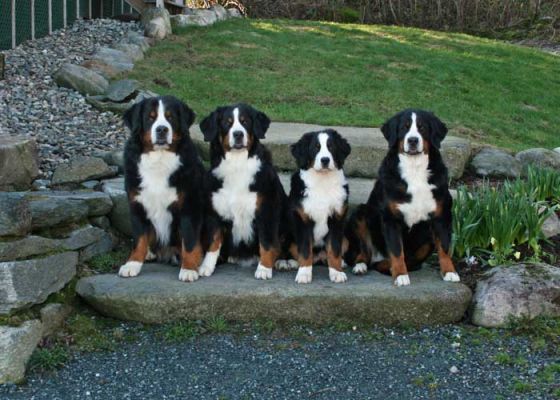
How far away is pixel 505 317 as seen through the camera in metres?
4.96

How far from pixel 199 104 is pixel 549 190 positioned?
5.00 meters

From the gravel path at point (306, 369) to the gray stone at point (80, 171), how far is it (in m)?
2.07

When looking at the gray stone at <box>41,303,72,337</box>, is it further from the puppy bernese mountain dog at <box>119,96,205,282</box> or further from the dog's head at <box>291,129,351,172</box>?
the dog's head at <box>291,129,351,172</box>

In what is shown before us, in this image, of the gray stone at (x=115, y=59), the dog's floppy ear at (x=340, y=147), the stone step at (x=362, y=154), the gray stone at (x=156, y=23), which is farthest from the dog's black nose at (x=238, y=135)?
the gray stone at (x=156, y=23)

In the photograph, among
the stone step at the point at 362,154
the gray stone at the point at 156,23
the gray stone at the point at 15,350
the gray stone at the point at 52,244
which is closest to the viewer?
the gray stone at the point at 15,350

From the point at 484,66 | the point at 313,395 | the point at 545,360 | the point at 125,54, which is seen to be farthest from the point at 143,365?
the point at 484,66

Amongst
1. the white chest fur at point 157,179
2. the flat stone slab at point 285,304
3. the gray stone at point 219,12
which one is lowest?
the flat stone slab at point 285,304

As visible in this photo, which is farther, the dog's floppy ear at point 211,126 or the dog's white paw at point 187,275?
the dog's floppy ear at point 211,126

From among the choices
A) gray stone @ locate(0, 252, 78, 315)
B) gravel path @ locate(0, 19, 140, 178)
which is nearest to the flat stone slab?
gray stone @ locate(0, 252, 78, 315)

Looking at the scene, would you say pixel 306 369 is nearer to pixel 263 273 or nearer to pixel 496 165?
pixel 263 273

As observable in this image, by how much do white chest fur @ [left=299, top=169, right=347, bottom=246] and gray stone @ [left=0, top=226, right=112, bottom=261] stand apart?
170 cm

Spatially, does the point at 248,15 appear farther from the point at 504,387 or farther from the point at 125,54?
the point at 504,387

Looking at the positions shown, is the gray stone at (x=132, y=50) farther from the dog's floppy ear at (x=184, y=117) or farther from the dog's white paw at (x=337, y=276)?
the dog's white paw at (x=337, y=276)

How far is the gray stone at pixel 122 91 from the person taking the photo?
8875 mm
